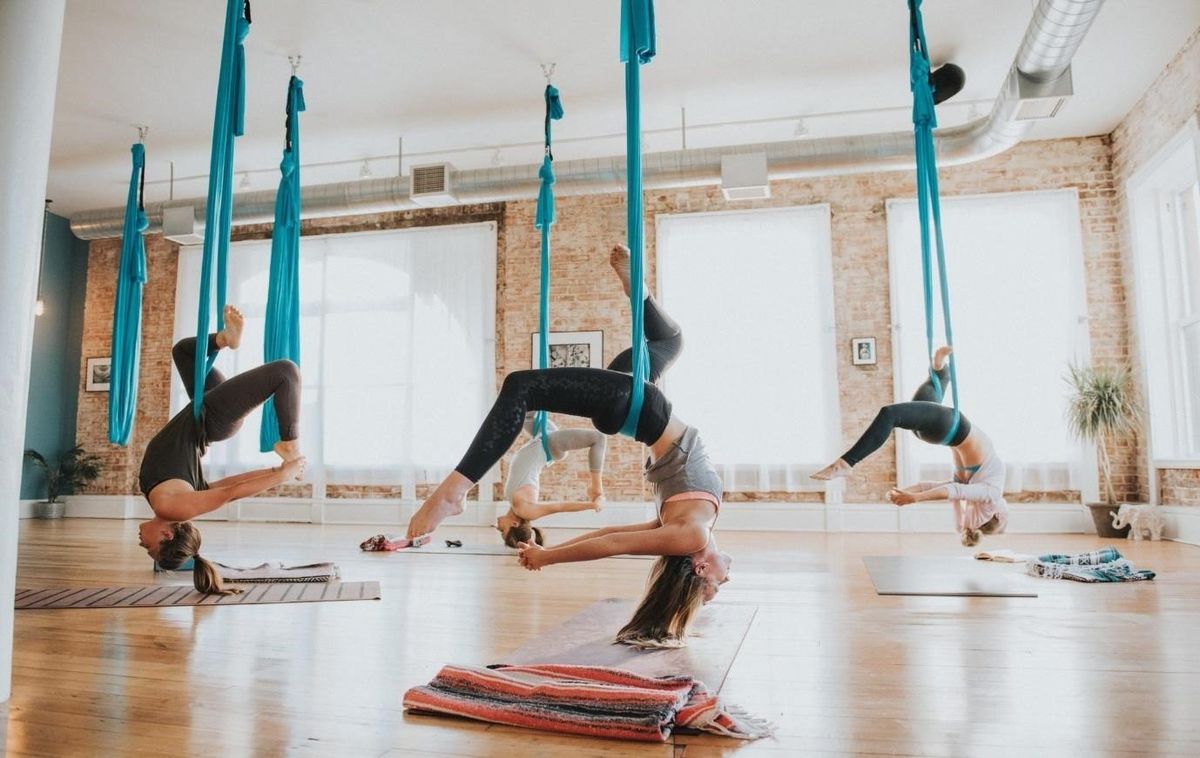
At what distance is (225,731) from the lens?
1.96 meters

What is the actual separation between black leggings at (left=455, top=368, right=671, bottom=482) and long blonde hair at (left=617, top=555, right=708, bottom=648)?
1.96 ft

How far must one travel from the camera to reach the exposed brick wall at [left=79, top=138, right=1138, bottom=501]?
7.31 meters

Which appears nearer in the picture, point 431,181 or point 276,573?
point 276,573

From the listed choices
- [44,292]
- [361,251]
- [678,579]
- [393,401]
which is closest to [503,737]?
[678,579]

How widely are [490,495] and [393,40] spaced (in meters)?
4.49

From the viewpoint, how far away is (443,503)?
2379 mm

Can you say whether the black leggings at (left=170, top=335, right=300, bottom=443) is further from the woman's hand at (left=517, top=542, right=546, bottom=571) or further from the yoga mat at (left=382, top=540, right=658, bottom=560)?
the yoga mat at (left=382, top=540, right=658, bottom=560)

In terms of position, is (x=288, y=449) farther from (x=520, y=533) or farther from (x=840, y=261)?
(x=840, y=261)

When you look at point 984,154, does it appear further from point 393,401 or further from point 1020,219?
point 393,401

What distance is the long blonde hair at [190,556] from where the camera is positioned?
153 inches

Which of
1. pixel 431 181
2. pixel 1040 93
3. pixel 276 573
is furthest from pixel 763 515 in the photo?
pixel 276 573

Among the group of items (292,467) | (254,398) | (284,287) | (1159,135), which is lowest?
(292,467)

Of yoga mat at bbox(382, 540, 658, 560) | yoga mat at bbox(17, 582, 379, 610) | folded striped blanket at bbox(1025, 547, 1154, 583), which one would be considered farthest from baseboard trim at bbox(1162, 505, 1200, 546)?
yoga mat at bbox(17, 582, 379, 610)

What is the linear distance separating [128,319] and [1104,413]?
294 inches
